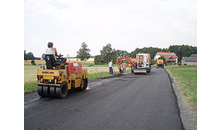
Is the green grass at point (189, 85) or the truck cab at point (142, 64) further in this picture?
the truck cab at point (142, 64)

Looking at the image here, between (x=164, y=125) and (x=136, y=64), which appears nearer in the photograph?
(x=164, y=125)

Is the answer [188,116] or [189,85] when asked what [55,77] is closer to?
[188,116]

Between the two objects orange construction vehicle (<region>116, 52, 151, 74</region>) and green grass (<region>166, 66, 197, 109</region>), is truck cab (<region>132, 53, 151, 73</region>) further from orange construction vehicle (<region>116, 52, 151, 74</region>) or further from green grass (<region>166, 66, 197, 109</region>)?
green grass (<region>166, 66, 197, 109</region>)

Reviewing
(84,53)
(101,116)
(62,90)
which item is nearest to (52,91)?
(62,90)

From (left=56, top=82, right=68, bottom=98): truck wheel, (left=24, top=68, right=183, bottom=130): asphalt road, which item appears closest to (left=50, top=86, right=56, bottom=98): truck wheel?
(left=56, top=82, right=68, bottom=98): truck wheel

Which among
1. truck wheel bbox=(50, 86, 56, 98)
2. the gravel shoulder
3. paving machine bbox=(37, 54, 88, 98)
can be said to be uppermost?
paving machine bbox=(37, 54, 88, 98)

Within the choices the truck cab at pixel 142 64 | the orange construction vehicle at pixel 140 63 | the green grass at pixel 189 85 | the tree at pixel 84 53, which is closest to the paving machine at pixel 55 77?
the green grass at pixel 189 85

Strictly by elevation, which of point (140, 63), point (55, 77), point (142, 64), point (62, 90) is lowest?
point (62, 90)

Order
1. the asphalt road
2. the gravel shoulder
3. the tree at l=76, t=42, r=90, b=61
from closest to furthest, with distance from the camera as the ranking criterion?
the asphalt road → the gravel shoulder → the tree at l=76, t=42, r=90, b=61

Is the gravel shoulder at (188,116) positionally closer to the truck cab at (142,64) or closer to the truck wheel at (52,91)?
the truck wheel at (52,91)
